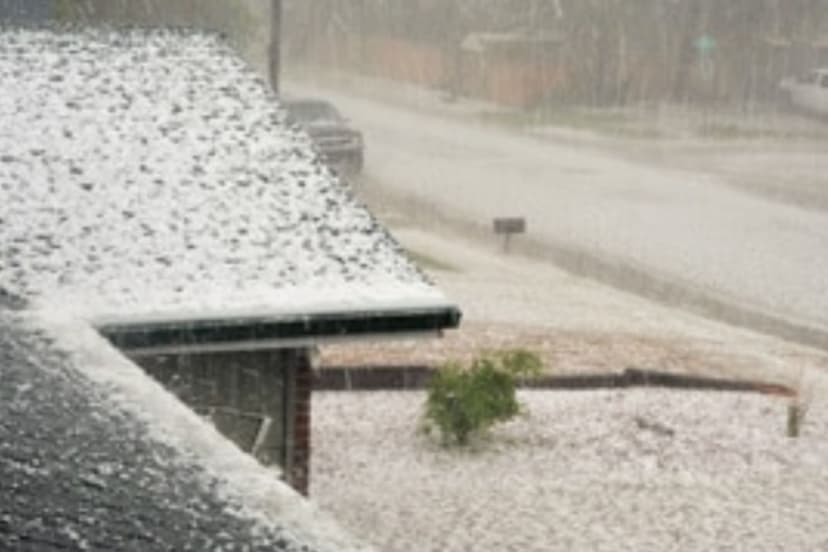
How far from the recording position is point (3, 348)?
4.84 m

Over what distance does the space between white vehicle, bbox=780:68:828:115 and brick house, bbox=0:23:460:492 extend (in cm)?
3169

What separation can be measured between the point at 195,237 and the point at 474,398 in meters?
5.59

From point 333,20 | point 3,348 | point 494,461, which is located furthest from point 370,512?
point 333,20

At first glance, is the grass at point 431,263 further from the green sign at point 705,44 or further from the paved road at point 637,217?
the green sign at point 705,44

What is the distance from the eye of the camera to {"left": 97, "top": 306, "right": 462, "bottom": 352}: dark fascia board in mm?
6094

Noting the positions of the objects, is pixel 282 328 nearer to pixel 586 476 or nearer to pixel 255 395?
pixel 255 395

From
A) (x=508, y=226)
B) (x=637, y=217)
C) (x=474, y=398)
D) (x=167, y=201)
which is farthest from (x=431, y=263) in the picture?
(x=167, y=201)

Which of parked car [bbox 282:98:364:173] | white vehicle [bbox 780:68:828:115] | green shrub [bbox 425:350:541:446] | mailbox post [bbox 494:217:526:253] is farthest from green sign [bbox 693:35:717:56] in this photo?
green shrub [bbox 425:350:541:446]

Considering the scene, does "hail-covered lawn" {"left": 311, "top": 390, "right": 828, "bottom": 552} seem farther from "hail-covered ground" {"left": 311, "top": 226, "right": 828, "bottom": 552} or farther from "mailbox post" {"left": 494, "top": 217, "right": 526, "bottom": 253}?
"mailbox post" {"left": 494, "top": 217, "right": 526, "bottom": 253}

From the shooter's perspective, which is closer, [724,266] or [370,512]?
[370,512]

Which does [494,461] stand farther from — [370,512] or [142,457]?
[142,457]

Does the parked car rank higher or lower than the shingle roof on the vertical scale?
lower

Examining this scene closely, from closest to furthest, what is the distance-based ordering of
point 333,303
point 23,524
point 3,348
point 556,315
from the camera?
point 23,524
point 3,348
point 333,303
point 556,315

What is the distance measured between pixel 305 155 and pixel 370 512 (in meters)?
3.62
